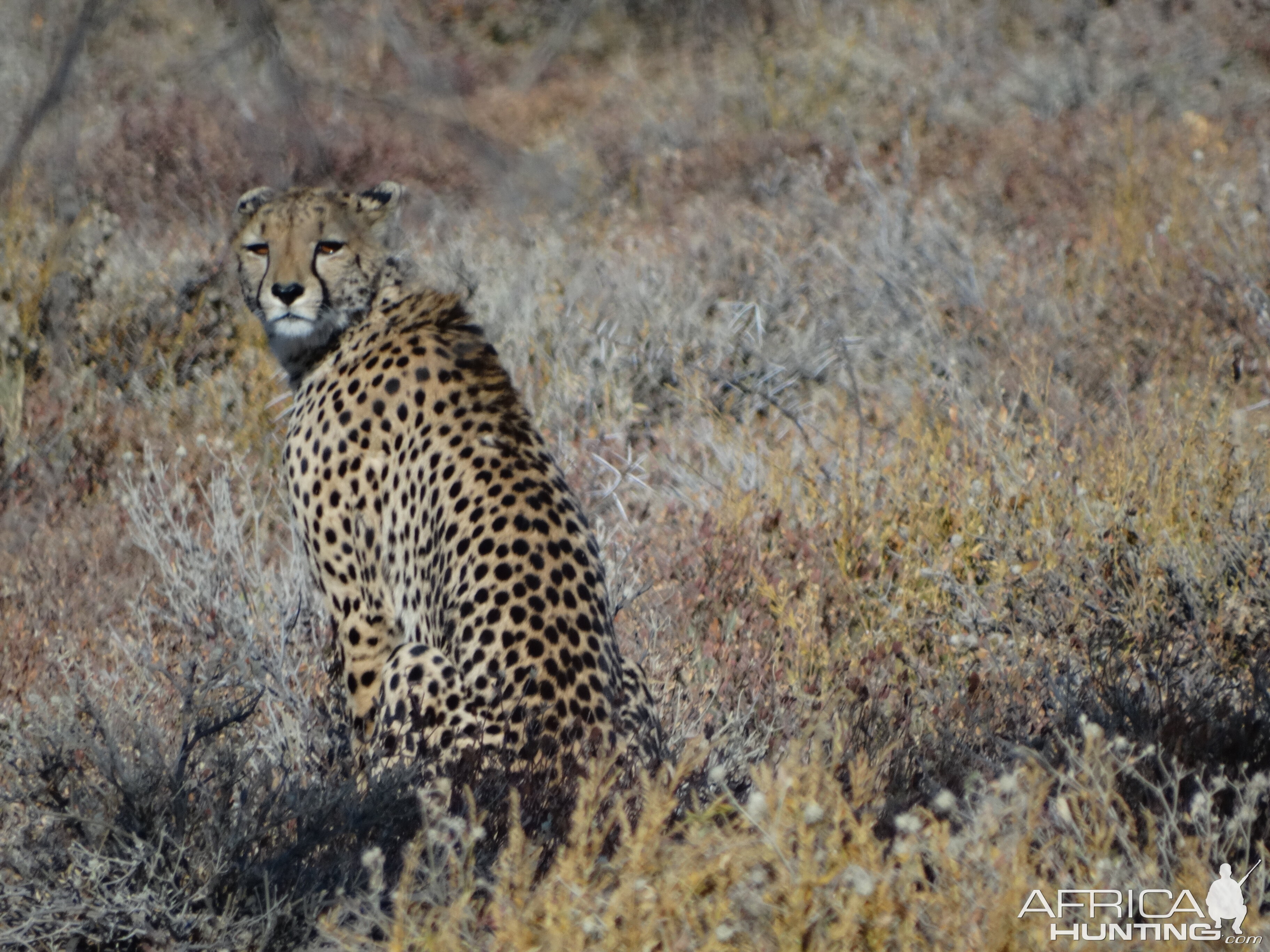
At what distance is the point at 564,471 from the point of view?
197 inches

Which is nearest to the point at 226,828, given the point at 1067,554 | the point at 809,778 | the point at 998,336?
the point at 809,778

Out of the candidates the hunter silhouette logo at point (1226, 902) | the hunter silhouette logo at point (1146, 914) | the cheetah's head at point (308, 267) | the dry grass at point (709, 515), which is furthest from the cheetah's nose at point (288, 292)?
the hunter silhouette logo at point (1226, 902)

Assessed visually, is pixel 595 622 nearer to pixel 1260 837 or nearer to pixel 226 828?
pixel 226 828

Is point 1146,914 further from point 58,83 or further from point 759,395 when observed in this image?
point 759,395

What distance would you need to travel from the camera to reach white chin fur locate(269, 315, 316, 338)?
3725mm

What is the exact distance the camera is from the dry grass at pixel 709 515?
2244 mm

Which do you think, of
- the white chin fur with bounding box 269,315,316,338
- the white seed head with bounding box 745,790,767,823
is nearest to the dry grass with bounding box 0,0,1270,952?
the white seed head with bounding box 745,790,767,823

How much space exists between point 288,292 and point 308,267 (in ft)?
0.29

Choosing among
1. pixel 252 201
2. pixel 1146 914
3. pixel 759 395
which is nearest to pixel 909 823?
pixel 1146 914

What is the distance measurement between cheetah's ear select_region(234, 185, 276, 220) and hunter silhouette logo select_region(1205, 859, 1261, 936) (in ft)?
9.55

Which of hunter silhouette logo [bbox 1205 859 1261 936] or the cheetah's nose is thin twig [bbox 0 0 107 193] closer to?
the cheetah's nose

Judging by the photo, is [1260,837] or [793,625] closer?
[1260,837]

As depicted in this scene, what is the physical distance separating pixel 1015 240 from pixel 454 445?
4.65 metres

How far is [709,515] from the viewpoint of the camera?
4457 millimetres
